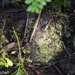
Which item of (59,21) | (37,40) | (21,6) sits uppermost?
(21,6)

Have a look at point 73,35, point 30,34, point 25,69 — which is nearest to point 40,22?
point 30,34

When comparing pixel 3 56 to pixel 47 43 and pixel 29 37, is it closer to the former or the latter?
pixel 29 37

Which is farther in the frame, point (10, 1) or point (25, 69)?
point (10, 1)

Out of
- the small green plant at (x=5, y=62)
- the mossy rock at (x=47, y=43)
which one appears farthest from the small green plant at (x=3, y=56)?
the mossy rock at (x=47, y=43)

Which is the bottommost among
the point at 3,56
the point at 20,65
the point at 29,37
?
the point at 20,65

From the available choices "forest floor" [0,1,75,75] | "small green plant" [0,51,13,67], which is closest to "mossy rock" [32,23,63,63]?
"forest floor" [0,1,75,75]

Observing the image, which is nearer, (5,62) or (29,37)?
(5,62)

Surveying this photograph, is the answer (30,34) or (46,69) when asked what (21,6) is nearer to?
(30,34)

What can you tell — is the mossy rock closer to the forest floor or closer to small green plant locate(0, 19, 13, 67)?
the forest floor

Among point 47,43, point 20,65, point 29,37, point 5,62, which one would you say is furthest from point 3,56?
point 47,43
